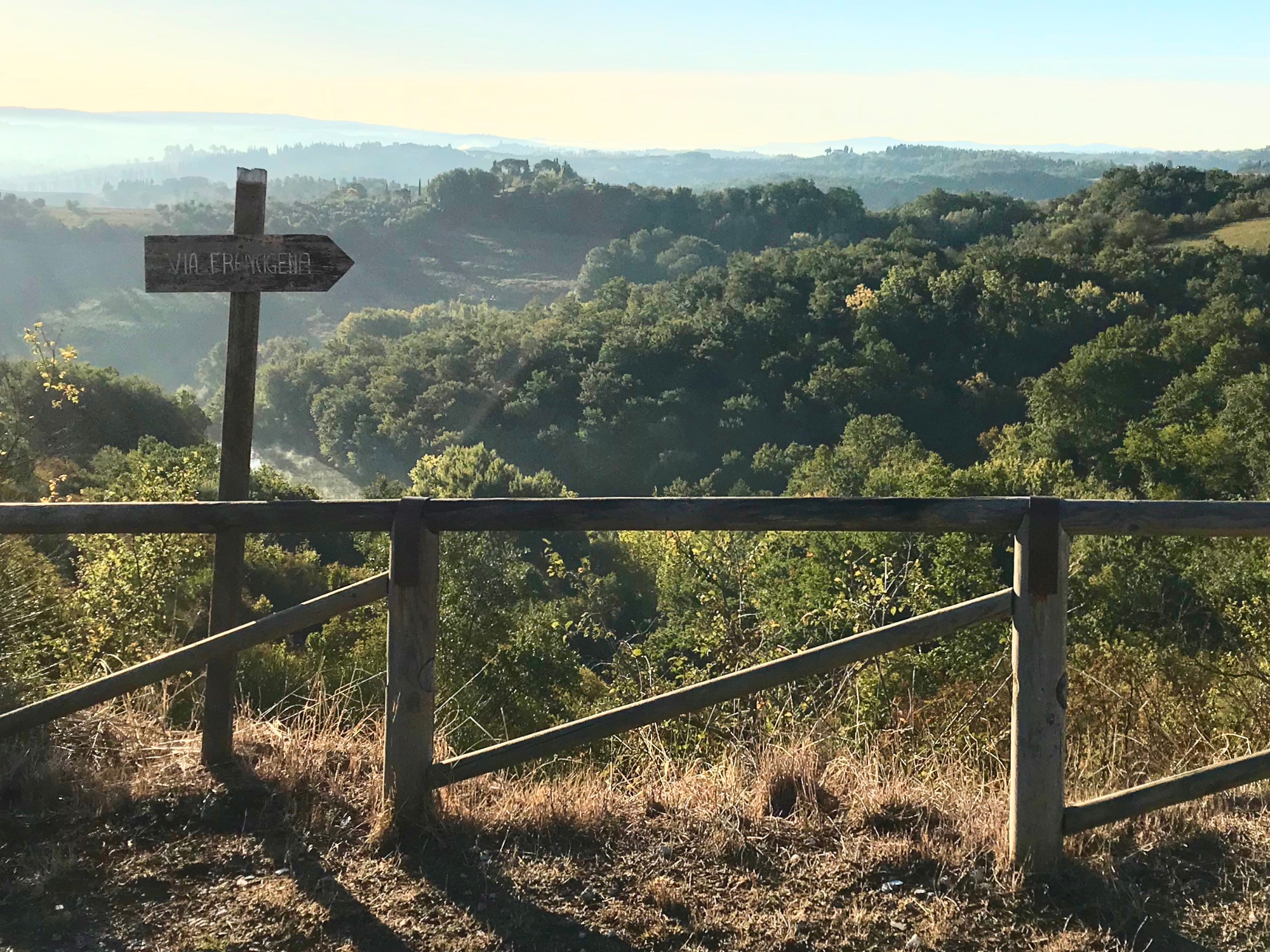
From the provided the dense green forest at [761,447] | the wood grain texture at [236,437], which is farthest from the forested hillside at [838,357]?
the wood grain texture at [236,437]

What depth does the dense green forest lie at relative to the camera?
9.71m

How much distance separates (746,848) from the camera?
2.97 metres

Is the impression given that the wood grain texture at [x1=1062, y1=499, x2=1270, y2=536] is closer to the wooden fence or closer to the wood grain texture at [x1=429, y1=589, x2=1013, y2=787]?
the wooden fence

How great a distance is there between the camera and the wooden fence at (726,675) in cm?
275

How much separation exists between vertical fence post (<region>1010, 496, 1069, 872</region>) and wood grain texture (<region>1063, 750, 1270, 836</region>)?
68mm

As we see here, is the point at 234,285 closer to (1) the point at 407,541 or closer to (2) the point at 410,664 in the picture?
(1) the point at 407,541

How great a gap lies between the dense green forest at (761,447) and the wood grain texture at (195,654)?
0.78 metres

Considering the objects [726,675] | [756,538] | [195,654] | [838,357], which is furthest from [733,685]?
[838,357]

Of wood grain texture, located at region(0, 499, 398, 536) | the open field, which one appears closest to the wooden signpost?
wood grain texture, located at region(0, 499, 398, 536)

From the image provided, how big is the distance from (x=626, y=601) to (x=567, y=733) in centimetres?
3957

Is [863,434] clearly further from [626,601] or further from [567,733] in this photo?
[567,733]

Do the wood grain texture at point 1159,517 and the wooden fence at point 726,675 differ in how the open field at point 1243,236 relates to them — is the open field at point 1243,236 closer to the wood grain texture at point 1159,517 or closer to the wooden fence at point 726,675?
the wood grain texture at point 1159,517

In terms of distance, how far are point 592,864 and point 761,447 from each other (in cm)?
6170

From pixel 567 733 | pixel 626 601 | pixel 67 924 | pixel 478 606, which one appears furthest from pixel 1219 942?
pixel 626 601
